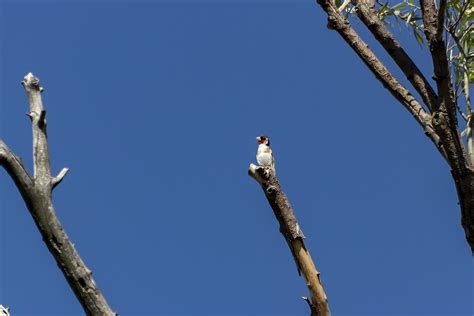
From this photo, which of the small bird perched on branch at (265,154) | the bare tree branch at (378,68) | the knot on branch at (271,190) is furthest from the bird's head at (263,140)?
the knot on branch at (271,190)

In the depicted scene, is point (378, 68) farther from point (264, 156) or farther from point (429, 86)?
point (264, 156)

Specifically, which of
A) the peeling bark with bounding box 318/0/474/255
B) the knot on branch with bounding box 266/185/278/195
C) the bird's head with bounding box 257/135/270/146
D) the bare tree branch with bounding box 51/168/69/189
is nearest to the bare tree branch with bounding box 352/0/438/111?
the peeling bark with bounding box 318/0/474/255

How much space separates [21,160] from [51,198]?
22cm

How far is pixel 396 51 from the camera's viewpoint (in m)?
5.02

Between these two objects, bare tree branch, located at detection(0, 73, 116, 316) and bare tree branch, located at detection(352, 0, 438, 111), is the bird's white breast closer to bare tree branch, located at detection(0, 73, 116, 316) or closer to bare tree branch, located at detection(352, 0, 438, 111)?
bare tree branch, located at detection(352, 0, 438, 111)

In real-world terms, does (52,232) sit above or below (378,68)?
below

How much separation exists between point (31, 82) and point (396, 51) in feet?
9.02

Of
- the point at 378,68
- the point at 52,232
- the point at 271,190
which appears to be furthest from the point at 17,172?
the point at 378,68

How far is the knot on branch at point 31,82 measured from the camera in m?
3.30

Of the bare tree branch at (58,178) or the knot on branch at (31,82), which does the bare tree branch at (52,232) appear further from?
the knot on branch at (31,82)

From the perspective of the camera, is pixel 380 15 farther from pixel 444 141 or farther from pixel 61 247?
pixel 61 247

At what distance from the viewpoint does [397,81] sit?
4922mm

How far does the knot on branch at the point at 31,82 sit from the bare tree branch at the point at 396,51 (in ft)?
8.45

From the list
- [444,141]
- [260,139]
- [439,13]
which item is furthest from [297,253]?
[260,139]
